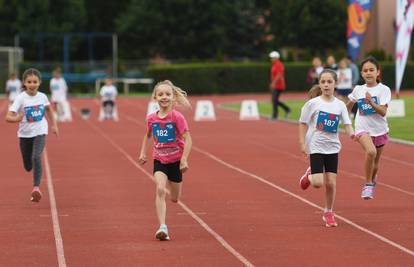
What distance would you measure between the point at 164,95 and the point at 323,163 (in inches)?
78.4

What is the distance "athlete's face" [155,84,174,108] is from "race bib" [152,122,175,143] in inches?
7.3

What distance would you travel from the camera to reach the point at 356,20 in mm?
→ 37531

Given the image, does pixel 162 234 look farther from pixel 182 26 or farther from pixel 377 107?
pixel 182 26

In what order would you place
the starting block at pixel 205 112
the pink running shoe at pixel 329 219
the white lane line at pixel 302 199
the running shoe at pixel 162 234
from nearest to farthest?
1. the white lane line at pixel 302 199
2. the running shoe at pixel 162 234
3. the pink running shoe at pixel 329 219
4. the starting block at pixel 205 112

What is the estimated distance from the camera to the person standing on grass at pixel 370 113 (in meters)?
13.2

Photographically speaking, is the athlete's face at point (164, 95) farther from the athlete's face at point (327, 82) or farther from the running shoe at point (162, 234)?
the athlete's face at point (327, 82)

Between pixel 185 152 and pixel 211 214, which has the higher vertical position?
pixel 185 152

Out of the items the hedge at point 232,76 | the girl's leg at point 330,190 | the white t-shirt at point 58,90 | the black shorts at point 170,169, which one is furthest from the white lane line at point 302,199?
the hedge at point 232,76

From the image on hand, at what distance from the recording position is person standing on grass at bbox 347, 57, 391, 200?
13164mm

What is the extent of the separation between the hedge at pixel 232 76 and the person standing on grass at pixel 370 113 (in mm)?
45793

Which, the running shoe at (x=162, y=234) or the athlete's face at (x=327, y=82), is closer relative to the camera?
the running shoe at (x=162, y=234)

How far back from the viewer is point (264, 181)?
1620 cm

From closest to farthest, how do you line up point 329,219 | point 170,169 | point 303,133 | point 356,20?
point 170,169 → point 329,219 → point 303,133 → point 356,20

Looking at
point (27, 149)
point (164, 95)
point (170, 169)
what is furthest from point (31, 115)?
point (164, 95)
